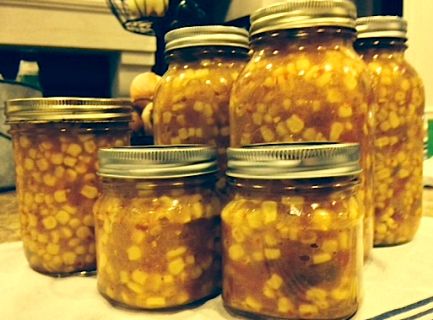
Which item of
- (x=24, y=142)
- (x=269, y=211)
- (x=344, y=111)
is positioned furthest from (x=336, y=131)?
(x=24, y=142)

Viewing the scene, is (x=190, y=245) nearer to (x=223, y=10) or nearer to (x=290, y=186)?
(x=290, y=186)

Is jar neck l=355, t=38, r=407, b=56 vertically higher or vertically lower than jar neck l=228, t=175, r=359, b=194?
higher

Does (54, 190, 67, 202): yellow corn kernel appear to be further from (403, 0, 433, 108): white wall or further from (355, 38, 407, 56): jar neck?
(403, 0, 433, 108): white wall

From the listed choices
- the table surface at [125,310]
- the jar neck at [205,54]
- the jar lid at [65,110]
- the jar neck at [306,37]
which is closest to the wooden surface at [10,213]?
the table surface at [125,310]

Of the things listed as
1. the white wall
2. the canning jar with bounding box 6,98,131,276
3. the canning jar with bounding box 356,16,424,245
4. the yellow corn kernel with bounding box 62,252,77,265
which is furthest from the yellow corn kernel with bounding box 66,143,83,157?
the white wall

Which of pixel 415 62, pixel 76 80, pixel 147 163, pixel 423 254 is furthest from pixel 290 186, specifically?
pixel 415 62

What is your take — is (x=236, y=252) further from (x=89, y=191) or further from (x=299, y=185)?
(x=89, y=191)
